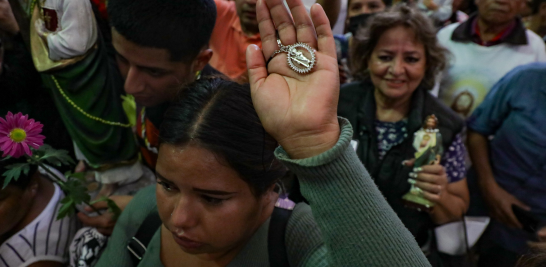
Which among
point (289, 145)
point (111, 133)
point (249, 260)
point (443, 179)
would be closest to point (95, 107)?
point (111, 133)

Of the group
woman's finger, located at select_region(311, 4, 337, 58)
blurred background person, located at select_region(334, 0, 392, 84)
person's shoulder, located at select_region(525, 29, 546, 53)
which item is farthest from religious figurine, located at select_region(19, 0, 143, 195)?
person's shoulder, located at select_region(525, 29, 546, 53)

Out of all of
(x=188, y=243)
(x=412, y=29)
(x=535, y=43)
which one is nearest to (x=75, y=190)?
(x=188, y=243)

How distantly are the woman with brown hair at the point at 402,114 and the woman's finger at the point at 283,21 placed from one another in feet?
3.37

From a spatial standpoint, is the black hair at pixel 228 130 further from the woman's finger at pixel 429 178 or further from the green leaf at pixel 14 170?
the woman's finger at pixel 429 178

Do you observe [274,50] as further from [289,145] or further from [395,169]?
[395,169]

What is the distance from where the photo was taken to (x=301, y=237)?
3.42 ft

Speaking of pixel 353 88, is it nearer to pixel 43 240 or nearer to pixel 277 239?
pixel 277 239

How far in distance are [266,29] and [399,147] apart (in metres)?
1.19

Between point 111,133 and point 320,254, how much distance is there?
87cm

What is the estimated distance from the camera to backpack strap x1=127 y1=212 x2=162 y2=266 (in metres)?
1.17

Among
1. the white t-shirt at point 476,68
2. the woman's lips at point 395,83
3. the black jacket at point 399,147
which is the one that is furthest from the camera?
the white t-shirt at point 476,68

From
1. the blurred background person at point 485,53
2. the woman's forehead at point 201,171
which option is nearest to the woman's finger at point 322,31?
the woman's forehead at point 201,171

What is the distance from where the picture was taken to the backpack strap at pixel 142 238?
1.17 meters

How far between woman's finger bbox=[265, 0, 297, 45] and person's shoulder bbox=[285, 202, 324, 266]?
1.55ft
